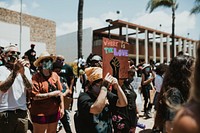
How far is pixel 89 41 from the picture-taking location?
2897 centimetres

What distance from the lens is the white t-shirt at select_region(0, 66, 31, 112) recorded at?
3547 millimetres

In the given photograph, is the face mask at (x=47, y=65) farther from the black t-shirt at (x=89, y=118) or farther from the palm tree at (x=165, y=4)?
the palm tree at (x=165, y=4)

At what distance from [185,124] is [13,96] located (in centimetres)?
307

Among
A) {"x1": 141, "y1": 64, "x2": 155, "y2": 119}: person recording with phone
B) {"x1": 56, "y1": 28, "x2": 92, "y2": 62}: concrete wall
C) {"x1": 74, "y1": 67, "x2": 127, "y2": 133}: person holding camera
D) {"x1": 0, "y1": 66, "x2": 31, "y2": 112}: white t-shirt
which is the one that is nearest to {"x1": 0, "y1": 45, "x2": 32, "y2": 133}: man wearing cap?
{"x1": 0, "y1": 66, "x2": 31, "y2": 112}: white t-shirt

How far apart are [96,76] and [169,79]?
33.1 inches

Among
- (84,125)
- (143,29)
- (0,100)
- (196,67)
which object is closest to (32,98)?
(0,100)

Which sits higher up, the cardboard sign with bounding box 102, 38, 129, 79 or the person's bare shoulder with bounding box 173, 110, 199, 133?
the cardboard sign with bounding box 102, 38, 129, 79

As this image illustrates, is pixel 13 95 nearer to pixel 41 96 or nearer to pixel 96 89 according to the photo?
pixel 41 96

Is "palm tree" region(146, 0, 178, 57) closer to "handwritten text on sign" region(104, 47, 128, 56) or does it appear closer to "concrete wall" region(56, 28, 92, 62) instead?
"concrete wall" region(56, 28, 92, 62)

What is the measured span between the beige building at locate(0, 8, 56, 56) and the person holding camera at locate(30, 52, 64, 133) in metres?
17.4

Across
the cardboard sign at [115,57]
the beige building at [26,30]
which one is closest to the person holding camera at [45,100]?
the cardboard sign at [115,57]

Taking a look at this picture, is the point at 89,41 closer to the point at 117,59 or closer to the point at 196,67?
the point at 117,59

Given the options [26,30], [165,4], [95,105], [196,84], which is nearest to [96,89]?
[95,105]

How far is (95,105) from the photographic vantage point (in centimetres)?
276
